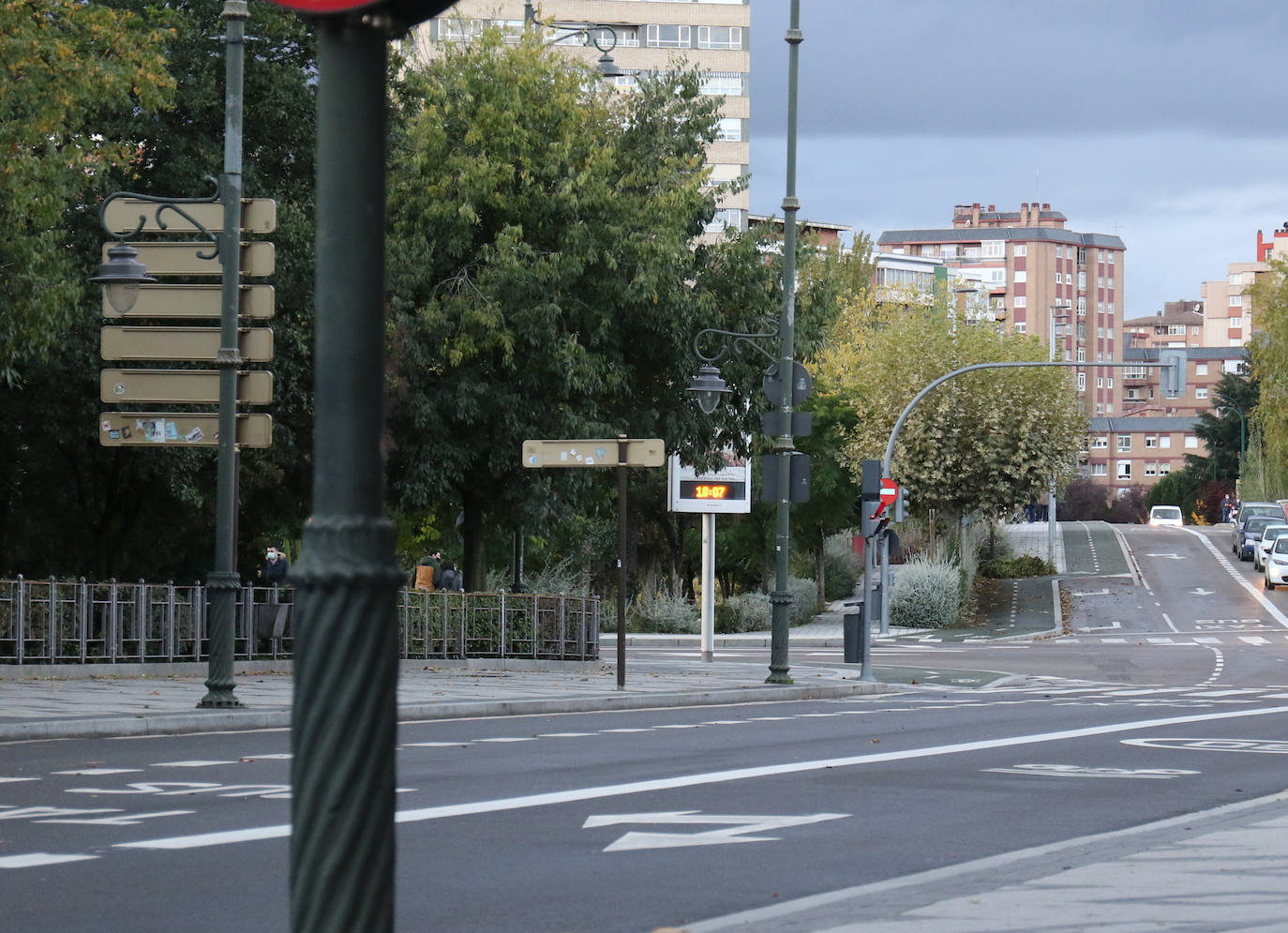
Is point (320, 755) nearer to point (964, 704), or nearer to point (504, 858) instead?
point (504, 858)

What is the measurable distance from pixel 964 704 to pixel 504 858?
14.5 m

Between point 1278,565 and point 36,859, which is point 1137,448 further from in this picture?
point 36,859

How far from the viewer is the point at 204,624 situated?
26.6 m

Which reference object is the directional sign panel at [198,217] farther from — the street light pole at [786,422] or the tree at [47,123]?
the street light pole at [786,422]

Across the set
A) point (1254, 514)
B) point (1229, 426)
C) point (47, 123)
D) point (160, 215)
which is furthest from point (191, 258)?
point (1229, 426)

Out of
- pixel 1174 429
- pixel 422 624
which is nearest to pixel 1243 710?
pixel 422 624

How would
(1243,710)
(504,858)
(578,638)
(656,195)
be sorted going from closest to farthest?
(504,858)
(1243,710)
(578,638)
(656,195)

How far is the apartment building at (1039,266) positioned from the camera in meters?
188

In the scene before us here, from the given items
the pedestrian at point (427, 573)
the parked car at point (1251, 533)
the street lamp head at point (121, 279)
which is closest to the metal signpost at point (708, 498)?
the pedestrian at point (427, 573)

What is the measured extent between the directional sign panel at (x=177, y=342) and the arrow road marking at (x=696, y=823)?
8770mm

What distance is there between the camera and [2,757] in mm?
13781

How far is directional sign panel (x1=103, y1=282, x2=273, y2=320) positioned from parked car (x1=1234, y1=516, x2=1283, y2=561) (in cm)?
5868

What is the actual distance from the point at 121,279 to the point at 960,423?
1798 inches

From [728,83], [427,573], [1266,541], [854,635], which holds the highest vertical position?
[728,83]
